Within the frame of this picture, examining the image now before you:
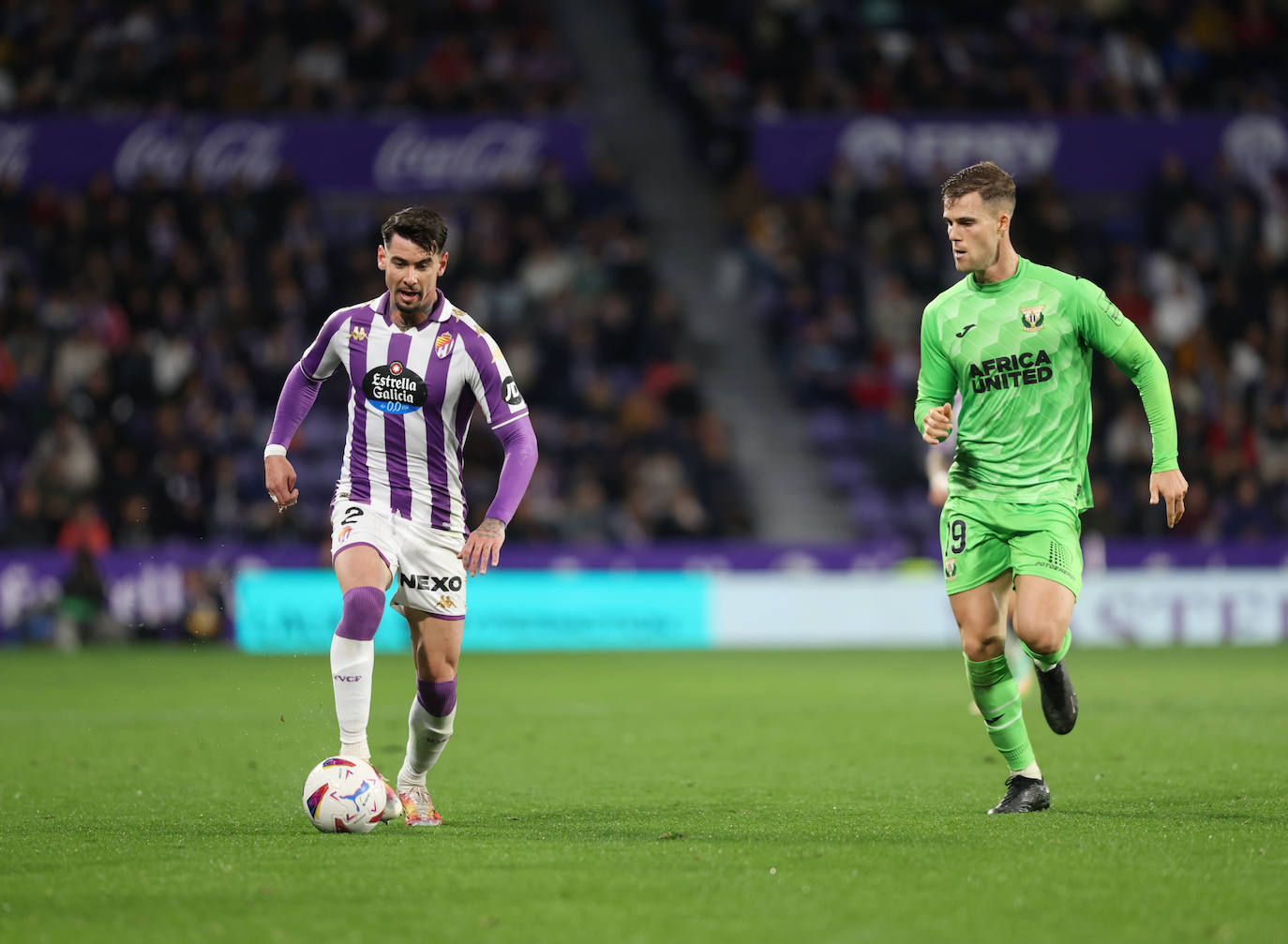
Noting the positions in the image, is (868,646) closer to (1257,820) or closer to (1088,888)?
(1257,820)

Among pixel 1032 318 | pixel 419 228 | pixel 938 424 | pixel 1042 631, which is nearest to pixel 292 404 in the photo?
pixel 419 228

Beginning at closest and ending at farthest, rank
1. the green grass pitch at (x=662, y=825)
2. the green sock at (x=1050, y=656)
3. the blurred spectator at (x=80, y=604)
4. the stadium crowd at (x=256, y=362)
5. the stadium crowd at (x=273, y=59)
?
the green grass pitch at (x=662, y=825)
the green sock at (x=1050, y=656)
the blurred spectator at (x=80, y=604)
the stadium crowd at (x=256, y=362)
the stadium crowd at (x=273, y=59)

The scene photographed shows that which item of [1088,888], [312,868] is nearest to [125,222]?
[312,868]

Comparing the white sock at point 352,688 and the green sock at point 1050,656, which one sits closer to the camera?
the white sock at point 352,688

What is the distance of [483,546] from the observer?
6742mm

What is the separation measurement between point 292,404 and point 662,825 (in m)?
2.44

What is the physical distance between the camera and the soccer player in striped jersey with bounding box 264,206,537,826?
697 cm

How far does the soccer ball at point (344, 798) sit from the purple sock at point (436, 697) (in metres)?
0.50

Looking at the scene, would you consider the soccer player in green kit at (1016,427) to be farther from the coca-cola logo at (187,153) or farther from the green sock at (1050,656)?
the coca-cola logo at (187,153)

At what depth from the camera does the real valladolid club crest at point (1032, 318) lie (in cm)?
712

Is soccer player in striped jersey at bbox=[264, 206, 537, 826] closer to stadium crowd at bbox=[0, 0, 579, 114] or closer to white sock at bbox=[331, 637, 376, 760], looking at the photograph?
white sock at bbox=[331, 637, 376, 760]

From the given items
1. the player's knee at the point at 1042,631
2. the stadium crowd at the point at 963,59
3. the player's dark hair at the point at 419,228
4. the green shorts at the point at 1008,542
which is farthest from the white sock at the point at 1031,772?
the stadium crowd at the point at 963,59

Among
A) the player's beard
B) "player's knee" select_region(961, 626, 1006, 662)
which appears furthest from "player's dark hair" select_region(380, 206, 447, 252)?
"player's knee" select_region(961, 626, 1006, 662)

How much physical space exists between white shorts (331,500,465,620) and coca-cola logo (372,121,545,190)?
17.2 m
